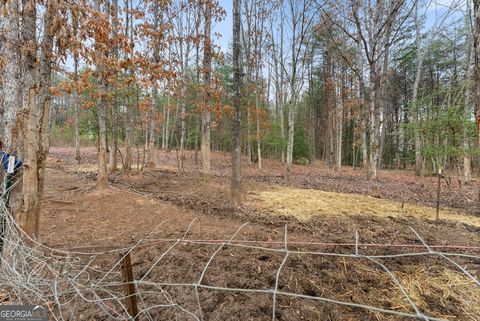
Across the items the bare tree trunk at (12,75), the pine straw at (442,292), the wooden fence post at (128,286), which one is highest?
the bare tree trunk at (12,75)

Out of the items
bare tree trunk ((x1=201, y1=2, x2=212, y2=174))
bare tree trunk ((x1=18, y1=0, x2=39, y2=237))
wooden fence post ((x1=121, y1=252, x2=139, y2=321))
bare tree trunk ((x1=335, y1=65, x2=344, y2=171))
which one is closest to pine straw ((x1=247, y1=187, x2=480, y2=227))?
bare tree trunk ((x1=201, y1=2, x2=212, y2=174))

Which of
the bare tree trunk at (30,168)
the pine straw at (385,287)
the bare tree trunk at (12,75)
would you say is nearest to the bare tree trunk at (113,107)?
the bare tree trunk at (12,75)

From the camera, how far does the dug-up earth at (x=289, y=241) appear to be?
7.74 feet

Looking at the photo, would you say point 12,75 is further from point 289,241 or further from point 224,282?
point 289,241

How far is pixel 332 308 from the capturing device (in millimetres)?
2312

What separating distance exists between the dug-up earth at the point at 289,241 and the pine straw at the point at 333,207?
29mm

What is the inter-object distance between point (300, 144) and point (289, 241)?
69.0 feet

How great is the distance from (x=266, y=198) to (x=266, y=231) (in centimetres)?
287

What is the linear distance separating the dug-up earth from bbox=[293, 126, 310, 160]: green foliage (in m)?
15.8

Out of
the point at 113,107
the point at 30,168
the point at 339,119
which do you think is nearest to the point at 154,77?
the point at 113,107

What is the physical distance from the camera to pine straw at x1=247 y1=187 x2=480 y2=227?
5961 mm

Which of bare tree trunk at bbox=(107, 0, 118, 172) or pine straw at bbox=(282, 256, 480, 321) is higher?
bare tree trunk at bbox=(107, 0, 118, 172)

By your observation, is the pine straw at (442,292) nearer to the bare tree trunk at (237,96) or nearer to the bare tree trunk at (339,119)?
the bare tree trunk at (237,96)

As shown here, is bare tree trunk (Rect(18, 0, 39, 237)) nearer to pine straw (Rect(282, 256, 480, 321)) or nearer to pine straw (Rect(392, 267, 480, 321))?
pine straw (Rect(282, 256, 480, 321))
